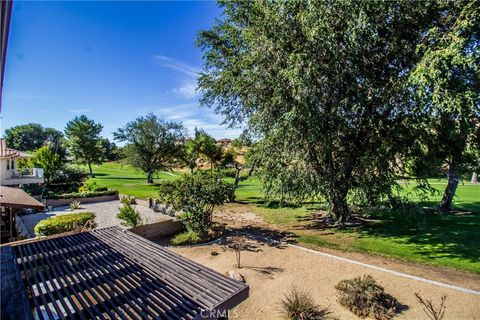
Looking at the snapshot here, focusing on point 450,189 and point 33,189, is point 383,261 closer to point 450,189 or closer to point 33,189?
point 450,189

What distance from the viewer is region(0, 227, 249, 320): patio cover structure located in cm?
324

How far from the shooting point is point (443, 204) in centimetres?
1650

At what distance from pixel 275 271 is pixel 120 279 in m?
5.67

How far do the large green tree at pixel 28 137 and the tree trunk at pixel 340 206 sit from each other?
84.7 meters

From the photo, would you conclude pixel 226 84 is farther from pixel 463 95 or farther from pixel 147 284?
pixel 147 284

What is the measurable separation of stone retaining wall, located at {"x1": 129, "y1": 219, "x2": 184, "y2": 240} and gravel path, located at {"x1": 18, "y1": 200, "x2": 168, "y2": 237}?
1.46m

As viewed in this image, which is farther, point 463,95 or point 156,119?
point 156,119

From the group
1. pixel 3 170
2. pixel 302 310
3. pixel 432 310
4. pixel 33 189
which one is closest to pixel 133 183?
pixel 33 189

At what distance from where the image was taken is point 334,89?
11.4 metres

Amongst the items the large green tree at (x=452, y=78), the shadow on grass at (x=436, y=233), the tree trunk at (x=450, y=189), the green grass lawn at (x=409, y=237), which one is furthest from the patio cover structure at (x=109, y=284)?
the tree trunk at (x=450, y=189)

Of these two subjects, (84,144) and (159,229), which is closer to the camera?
(159,229)

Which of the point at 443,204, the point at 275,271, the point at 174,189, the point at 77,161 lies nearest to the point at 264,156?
the point at 174,189

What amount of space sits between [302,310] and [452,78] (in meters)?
9.80

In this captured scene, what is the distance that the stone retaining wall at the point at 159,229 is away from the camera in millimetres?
11402
